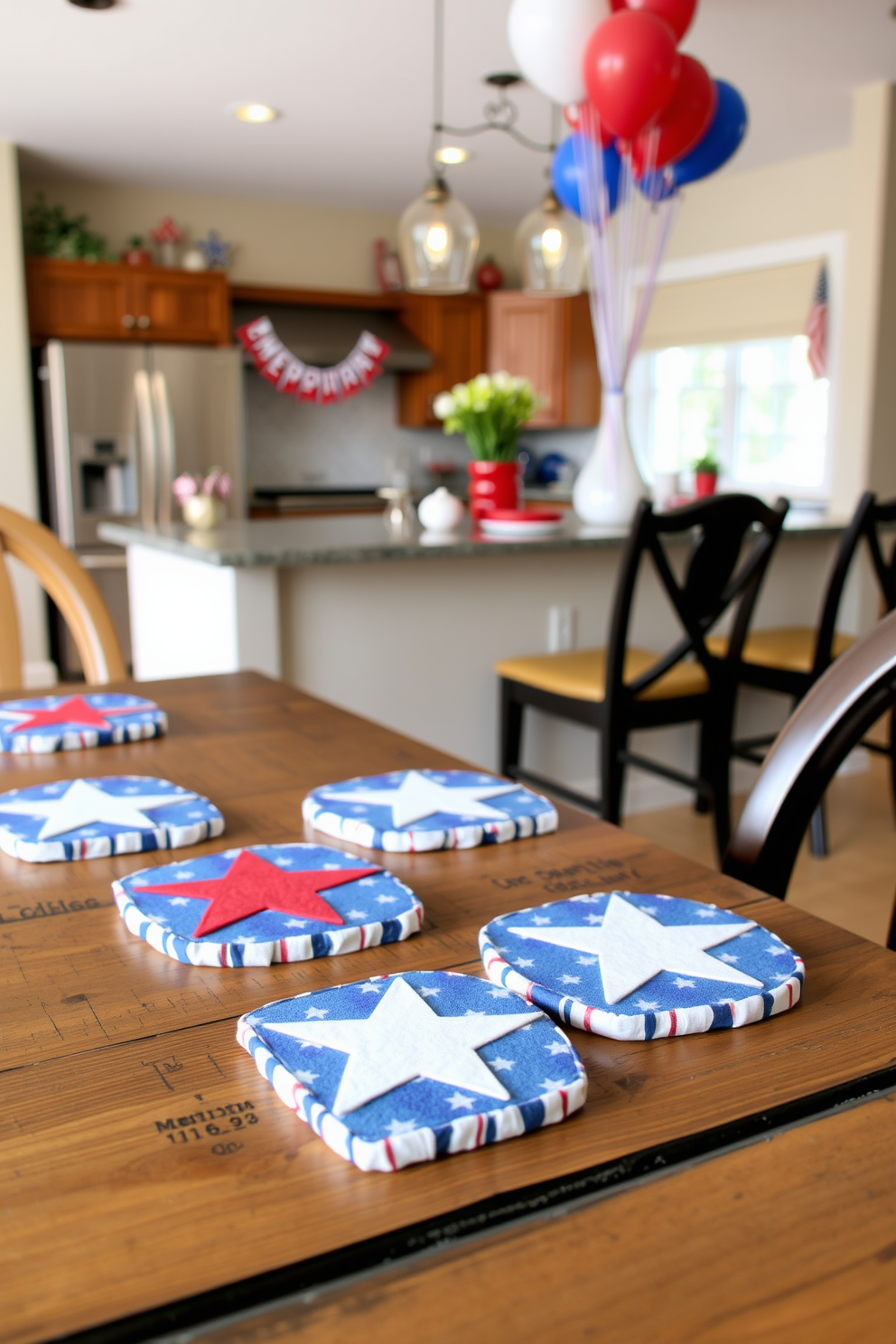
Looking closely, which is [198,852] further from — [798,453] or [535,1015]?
[798,453]

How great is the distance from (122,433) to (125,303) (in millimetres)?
726

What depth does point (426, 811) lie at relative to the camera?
825 millimetres

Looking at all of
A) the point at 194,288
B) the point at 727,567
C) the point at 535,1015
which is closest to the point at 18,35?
the point at 194,288

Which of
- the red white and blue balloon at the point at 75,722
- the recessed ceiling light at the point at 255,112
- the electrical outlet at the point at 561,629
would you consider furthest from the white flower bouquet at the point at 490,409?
the red white and blue balloon at the point at 75,722

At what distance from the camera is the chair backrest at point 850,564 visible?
9.11 feet

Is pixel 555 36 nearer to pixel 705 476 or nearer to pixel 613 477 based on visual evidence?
pixel 613 477

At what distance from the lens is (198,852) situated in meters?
0.77

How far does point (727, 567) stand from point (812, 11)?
216 centimetres

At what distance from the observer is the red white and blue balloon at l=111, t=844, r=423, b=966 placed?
2.00ft

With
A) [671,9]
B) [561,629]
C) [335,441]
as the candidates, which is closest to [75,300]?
[335,441]

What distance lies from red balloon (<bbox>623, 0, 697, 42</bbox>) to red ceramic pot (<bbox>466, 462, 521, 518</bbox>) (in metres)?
1.22

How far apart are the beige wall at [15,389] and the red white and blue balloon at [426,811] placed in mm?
4738

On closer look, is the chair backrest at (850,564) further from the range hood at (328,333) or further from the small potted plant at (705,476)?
the range hood at (328,333)

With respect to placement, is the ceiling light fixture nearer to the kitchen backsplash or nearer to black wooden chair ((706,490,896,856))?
black wooden chair ((706,490,896,856))
